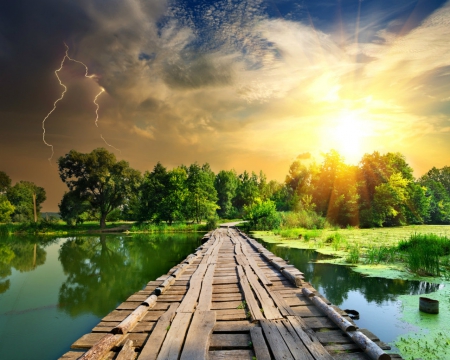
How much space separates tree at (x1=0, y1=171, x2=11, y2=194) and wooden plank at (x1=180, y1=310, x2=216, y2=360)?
63947 millimetres

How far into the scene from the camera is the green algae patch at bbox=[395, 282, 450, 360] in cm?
383

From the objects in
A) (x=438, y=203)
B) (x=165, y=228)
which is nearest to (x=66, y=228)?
(x=165, y=228)

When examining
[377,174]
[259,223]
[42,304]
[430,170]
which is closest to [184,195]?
[259,223]

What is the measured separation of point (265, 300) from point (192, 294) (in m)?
1.31

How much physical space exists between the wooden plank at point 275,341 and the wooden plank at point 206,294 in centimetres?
105

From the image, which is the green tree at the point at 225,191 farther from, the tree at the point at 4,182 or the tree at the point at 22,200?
the tree at the point at 4,182

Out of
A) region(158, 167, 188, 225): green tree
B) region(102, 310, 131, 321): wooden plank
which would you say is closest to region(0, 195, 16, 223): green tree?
region(158, 167, 188, 225): green tree

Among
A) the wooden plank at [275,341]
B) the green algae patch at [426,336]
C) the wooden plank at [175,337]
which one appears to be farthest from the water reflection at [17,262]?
the green algae patch at [426,336]

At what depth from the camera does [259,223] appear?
2644 centimetres

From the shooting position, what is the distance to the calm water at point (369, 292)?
16.6 ft

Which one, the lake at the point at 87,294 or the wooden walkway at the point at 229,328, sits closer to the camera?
the wooden walkway at the point at 229,328

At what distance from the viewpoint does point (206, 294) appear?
518 cm

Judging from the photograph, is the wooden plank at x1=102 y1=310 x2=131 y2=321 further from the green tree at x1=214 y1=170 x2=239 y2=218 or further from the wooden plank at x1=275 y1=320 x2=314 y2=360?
the green tree at x1=214 y1=170 x2=239 y2=218

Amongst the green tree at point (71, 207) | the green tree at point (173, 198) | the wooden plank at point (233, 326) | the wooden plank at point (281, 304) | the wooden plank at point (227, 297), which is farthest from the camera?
the green tree at point (173, 198)
